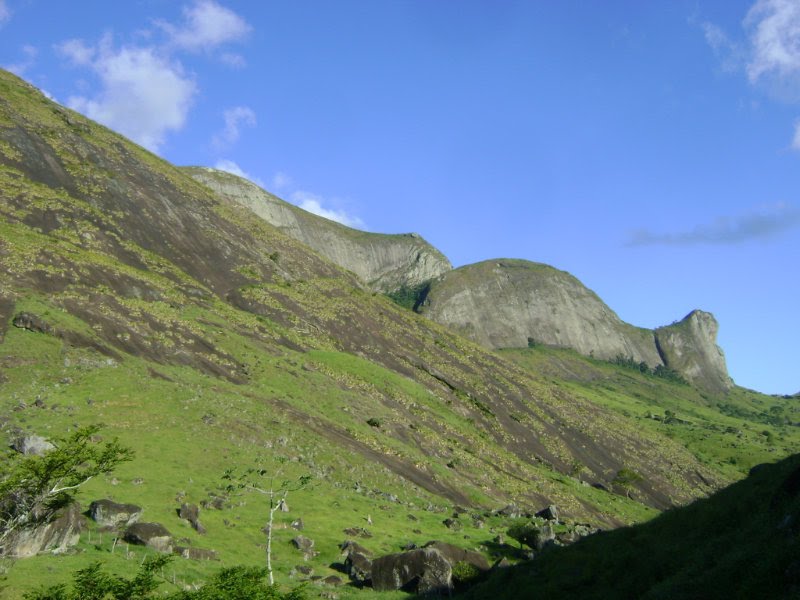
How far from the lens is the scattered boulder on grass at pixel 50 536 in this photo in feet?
96.9

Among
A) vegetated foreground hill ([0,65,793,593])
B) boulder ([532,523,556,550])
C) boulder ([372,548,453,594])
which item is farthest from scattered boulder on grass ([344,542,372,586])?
boulder ([532,523,556,550])

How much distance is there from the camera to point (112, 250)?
89.9 m

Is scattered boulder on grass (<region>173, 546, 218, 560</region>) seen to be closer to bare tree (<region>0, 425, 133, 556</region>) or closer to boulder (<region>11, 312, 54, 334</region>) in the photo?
bare tree (<region>0, 425, 133, 556</region>)

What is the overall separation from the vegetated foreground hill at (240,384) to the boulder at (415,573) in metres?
Answer: 4.94

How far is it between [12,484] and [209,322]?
5969 centimetres

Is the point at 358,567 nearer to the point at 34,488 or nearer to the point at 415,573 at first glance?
the point at 415,573

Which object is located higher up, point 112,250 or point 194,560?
point 112,250

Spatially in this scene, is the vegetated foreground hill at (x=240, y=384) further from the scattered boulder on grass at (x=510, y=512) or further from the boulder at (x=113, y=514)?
the scattered boulder on grass at (x=510, y=512)

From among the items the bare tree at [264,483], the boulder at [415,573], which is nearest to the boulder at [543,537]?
the boulder at [415,573]

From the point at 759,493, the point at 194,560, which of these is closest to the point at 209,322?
the point at 194,560

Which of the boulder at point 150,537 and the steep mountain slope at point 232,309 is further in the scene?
the steep mountain slope at point 232,309

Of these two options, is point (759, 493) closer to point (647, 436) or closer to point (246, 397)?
point (246, 397)

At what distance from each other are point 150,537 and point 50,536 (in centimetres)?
572

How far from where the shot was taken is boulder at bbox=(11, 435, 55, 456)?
40375 millimetres
